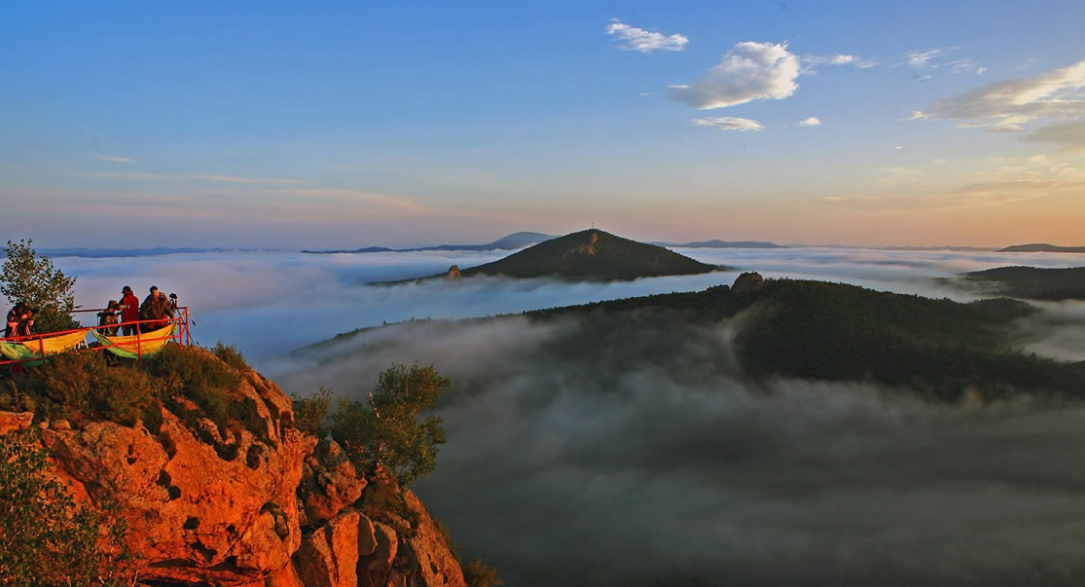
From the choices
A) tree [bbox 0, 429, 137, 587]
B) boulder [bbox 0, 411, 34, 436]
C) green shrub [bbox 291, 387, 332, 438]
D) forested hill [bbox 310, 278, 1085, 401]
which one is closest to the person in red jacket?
boulder [bbox 0, 411, 34, 436]

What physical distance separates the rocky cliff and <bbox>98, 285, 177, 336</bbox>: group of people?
393 cm

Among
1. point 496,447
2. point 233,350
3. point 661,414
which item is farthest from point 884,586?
point 233,350

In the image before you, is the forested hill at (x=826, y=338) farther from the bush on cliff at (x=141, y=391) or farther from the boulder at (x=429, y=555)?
the bush on cliff at (x=141, y=391)

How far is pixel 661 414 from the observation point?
166 meters

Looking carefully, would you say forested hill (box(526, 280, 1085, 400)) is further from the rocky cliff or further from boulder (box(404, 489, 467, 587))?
the rocky cliff

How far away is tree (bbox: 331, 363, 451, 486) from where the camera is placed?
35.7 m

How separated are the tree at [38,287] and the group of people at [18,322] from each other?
8.95ft

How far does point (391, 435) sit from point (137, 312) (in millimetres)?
16129

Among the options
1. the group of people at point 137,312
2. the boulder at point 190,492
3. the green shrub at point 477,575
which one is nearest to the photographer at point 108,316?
the group of people at point 137,312

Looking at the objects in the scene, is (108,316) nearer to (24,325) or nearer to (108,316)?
(108,316)

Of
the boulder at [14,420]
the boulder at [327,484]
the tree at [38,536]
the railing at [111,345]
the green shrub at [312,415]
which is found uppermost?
the railing at [111,345]

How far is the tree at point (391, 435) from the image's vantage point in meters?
35.7

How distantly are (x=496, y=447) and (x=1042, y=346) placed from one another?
484ft

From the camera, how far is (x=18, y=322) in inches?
817
